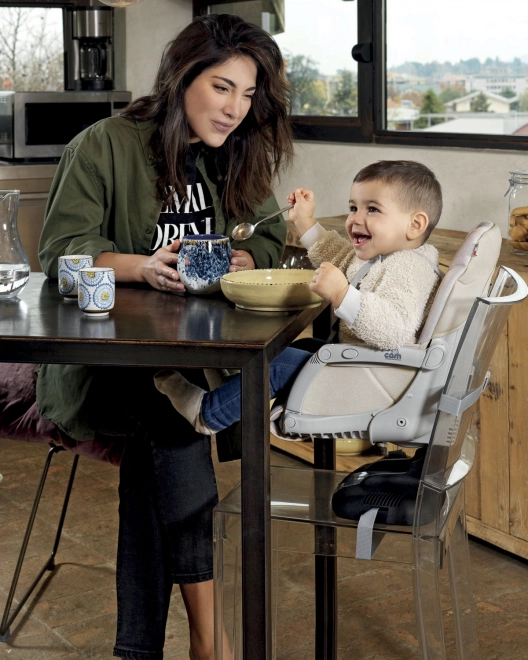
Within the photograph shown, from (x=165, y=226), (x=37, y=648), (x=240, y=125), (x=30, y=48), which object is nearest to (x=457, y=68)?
(x=240, y=125)

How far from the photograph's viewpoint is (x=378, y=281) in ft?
6.02

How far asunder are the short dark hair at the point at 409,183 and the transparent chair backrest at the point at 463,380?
0.75 ft

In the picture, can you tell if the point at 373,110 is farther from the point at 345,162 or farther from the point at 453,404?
the point at 453,404

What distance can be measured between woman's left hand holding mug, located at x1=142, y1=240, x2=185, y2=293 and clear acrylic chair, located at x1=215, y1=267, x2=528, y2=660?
42cm

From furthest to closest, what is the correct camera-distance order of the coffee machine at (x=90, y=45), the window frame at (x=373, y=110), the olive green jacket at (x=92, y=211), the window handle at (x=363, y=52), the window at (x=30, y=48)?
the window at (x=30, y=48)
the coffee machine at (x=90, y=45)
the window handle at (x=363, y=52)
the window frame at (x=373, y=110)
the olive green jacket at (x=92, y=211)

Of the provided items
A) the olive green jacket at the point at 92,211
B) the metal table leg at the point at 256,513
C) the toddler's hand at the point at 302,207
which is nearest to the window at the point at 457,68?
the toddler's hand at the point at 302,207

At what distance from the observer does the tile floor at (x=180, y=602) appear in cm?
229

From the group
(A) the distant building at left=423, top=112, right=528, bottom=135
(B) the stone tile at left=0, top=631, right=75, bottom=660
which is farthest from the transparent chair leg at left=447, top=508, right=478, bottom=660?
(A) the distant building at left=423, top=112, right=528, bottom=135

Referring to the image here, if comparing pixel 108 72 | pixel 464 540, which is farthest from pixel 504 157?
pixel 108 72

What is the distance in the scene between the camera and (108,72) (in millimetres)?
4562

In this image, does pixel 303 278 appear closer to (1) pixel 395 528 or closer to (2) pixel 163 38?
(1) pixel 395 528

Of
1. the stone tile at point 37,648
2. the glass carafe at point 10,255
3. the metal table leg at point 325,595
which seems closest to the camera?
the glass carafe at point 10,255

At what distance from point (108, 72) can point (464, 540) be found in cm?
329

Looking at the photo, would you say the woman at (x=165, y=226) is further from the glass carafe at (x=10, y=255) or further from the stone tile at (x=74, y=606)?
the stone tile at (x=74, y=606)
